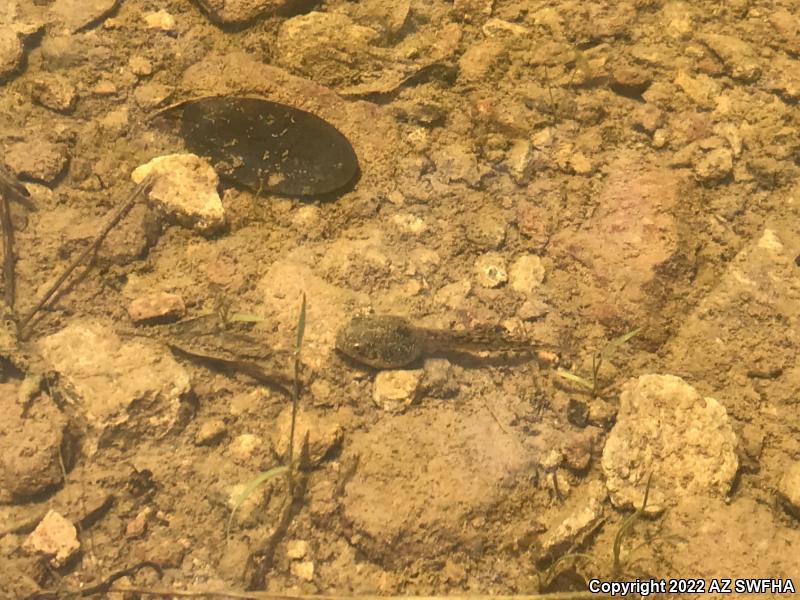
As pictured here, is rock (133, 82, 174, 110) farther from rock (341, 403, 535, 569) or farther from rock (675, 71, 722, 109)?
rock (675, 71, 722, 109)

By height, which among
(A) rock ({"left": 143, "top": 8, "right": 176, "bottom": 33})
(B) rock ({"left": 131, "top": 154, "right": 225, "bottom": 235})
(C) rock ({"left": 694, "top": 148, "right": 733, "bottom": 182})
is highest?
(A) rock ({"left": 143, "top": 8, "right": 176, "bottom": 33})

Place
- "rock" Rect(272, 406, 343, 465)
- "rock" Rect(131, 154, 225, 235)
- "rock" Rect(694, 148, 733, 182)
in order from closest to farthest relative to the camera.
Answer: "rock" Rect(272, 406, 343, 465)
"rock" Rect(131, 154, 225, 235)
"rock" Rect(694, 148, 733, 182)

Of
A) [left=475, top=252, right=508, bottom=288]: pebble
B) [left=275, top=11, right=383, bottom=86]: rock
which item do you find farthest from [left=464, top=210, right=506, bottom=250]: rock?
[left=275, top=11, right=383, bottom=86]: rock

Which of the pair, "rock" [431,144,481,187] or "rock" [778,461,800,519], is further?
"rock" [431,144,481,187]

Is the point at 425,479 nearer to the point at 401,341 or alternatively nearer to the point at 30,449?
the point at 401,341

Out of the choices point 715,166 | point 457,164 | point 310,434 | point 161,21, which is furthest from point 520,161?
point 161,21

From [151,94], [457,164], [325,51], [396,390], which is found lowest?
[396,390]

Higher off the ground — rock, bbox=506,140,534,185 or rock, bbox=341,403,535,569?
rock, bbox=506,140,534,185

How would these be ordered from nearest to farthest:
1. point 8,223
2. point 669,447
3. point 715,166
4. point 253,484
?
point 253,484 → point 669,447 → point 8,223 → point 715,166
